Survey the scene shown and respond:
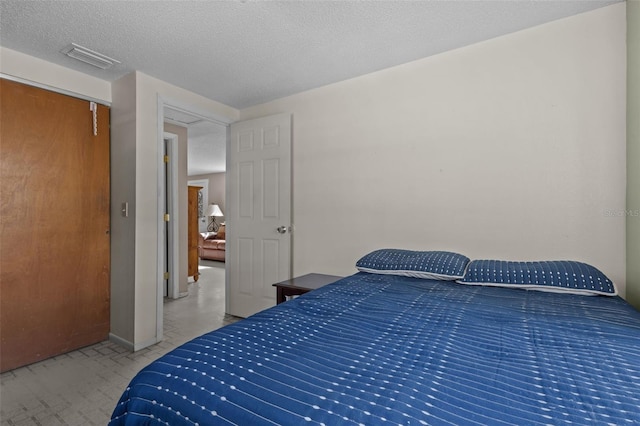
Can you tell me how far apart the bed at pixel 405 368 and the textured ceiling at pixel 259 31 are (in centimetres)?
170

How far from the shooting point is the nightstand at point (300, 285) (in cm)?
238

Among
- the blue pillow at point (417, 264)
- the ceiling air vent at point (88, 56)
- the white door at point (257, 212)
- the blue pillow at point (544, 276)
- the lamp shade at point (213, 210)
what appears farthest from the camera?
the lamp shade at point (213, 210)

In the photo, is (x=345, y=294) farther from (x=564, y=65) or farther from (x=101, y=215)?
(x=101, y=215)

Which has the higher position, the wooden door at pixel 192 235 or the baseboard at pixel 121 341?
the wooden door at pixel 192 235

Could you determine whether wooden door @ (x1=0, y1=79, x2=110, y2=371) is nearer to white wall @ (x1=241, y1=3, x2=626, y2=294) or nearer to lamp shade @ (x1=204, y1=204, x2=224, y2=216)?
white wall @ (x1=241, y1=3, x2=626, y2=294)

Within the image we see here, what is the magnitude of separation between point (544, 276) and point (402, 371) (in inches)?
52.4

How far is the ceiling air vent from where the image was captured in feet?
7.30

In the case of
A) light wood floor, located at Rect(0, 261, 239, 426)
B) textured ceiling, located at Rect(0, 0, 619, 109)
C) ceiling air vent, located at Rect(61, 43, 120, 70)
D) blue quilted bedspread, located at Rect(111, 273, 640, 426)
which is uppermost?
textured ceiling, located at Rect(0, 0, 619, 109)

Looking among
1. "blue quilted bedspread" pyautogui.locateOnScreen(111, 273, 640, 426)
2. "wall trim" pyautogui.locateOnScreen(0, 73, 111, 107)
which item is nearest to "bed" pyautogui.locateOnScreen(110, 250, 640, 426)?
"blue quilted bedspread" pyautogui.locateOnScreen(111, 273, 640, 426)

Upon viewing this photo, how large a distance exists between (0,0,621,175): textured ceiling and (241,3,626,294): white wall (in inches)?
7.6

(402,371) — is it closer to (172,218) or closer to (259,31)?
(259,31)

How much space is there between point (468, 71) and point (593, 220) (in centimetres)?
129

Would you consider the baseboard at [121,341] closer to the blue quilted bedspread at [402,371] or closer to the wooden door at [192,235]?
the blue quilted bedspread at [402,371]

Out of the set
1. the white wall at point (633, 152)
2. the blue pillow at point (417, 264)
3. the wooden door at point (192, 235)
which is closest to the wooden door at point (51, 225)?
the wooden door at point (192, 235)
